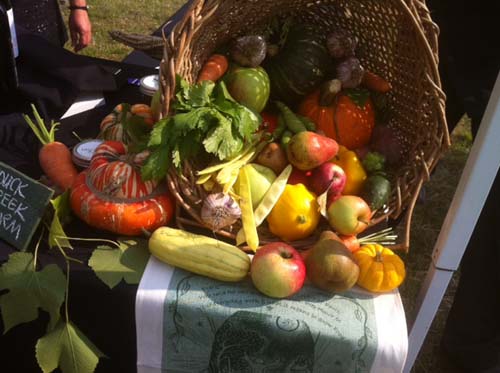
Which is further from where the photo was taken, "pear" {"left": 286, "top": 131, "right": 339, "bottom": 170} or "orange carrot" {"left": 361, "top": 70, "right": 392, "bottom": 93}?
"orange carrot" {"left": 361, "top": 70, "right": 392, "bottom": 93}

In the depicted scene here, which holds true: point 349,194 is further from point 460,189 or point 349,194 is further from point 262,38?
point 262,38

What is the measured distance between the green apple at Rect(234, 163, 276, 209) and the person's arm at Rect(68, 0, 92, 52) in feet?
3.95

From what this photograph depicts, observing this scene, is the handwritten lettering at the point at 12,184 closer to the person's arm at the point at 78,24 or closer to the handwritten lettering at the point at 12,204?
the handwritten lettering at the point at 12,204

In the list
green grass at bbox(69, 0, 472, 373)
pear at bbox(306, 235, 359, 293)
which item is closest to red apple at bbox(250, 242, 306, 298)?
pear at bbox(306, 235, 359, 293)

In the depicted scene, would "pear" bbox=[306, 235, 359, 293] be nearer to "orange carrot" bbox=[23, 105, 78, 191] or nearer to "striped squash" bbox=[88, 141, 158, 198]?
"striped squash" bbox=[88, 141, 158, 198]

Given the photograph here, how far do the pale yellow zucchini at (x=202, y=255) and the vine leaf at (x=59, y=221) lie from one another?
17 cm

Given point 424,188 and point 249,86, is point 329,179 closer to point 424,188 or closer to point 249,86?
point 249,86

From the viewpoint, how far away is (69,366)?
84cm

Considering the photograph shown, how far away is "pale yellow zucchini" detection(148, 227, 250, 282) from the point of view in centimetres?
84

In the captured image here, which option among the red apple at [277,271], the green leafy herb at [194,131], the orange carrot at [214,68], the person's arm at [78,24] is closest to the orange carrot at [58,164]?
the green leafy herb at [194,131]

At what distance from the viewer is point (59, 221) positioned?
3.05 ft

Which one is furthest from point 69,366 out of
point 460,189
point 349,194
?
point 460,189

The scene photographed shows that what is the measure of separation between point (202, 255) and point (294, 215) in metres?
0.19

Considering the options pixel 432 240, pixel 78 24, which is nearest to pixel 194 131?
pixel 78 24
